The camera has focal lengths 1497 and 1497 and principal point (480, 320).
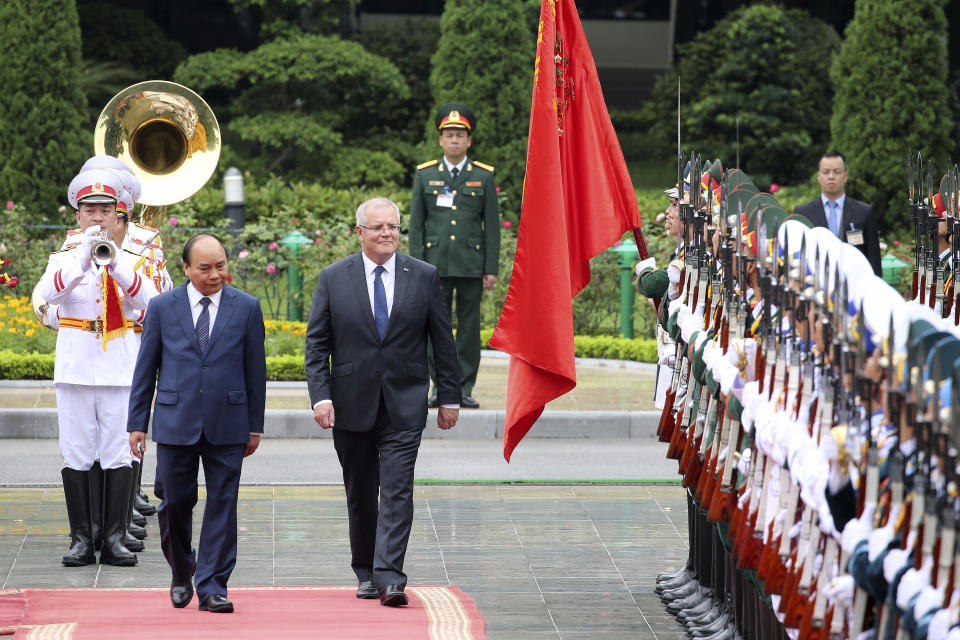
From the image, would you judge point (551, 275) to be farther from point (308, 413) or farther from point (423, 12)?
point (423, 12)

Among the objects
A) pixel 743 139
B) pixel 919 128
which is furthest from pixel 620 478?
pixel 743 139

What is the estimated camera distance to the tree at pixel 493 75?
2145 centimetres

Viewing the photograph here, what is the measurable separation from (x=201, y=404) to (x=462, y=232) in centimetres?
516

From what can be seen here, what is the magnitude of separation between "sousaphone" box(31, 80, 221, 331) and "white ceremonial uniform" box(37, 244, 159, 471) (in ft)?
6.61

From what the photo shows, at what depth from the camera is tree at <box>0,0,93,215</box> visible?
20.6 m

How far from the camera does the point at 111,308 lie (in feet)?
24.3

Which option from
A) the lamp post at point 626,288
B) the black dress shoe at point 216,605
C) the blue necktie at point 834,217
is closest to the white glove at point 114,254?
the black dress shoe at point 216,605

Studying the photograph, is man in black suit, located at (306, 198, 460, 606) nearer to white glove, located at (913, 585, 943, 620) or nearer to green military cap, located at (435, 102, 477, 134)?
white glove, located at (913, 585, 943, 620)

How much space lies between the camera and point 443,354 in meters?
6.76

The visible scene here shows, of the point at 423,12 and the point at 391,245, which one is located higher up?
the point at 423,12

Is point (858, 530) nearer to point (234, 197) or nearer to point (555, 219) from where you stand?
point (555, 219)

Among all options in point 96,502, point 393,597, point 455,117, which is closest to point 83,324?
point 96,502

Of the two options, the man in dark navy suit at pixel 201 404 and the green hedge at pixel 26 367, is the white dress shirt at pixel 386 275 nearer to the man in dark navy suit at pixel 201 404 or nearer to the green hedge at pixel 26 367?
the man in dark navy suit at pixel 201 404

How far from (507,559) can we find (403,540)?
1163 mm
